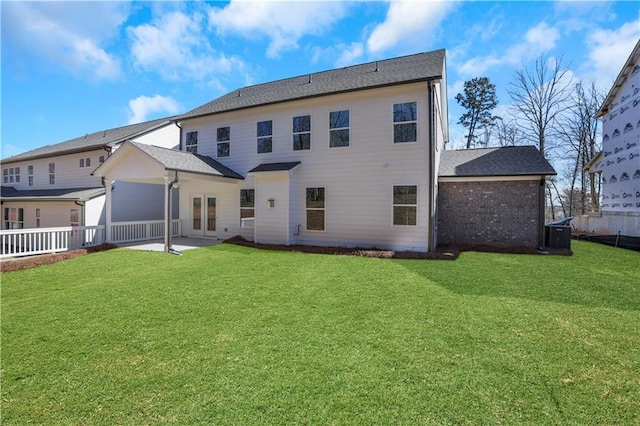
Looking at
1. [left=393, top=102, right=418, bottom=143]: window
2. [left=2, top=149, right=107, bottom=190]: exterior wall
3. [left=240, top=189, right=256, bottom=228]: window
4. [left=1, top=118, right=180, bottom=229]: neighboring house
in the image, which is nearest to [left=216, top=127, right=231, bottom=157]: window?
[left=240, top=189, right=256, bottom=228]: window

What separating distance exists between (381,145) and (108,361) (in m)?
9.67

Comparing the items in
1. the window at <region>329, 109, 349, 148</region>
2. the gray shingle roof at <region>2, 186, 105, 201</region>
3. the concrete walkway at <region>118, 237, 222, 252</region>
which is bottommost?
the concrete walkway at <region>118, 237, 222, 252</region>

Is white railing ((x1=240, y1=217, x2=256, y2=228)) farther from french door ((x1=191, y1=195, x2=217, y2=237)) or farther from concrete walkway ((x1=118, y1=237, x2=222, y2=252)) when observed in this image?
french door ((x1=191, y1=195, x2=217, y2=237))

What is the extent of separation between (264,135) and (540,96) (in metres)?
23.5

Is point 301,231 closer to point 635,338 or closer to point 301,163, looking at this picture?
point 301,163

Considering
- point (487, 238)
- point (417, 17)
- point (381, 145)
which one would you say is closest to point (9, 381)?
point (381, 145)

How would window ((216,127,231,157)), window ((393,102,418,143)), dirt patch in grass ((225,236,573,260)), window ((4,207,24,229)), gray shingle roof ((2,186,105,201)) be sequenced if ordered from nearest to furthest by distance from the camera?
dirt patch in grass ((225,236,573,260))
window ((393,102,418,143))
window ((216,127,231,157))
gray shingle roof ((2,186,105,201))
window ((4,207,24,229))

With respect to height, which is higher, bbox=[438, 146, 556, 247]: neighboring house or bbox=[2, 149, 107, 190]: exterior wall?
bbox=[2, 149, 107, 190]: exterior wall

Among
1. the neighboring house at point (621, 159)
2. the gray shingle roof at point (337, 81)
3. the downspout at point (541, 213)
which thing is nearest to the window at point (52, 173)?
the gray shingle roof at point (337, 81)

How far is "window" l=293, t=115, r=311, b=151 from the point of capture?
12.0m

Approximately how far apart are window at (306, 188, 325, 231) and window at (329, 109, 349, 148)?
1.92m

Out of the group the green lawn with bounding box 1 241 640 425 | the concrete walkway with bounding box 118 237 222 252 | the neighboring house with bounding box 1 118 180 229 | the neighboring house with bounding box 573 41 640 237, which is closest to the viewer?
the green lawn with bounding box 1 241 640 425

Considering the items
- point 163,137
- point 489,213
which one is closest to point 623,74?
point 489,213

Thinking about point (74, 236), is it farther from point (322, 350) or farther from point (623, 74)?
point (623, 74)
